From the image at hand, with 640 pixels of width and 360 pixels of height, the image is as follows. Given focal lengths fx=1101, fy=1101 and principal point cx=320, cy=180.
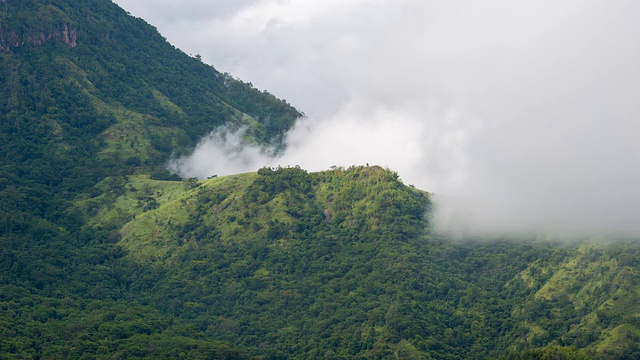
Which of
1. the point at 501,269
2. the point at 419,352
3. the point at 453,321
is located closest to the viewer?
the point at 419,352

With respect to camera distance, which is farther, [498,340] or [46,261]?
[46,261]

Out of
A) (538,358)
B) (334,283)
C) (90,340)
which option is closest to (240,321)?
(334,283)

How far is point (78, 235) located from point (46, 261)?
17011mm

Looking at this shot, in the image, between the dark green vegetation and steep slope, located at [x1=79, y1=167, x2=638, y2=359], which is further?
steep slope, located at [x1=79, y1=167, x2=638, y2=359]

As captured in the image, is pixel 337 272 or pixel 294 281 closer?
pixel 294 281

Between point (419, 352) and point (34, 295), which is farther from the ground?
point (34, 295)

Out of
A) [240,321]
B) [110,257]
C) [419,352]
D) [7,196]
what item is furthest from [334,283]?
[7,196]

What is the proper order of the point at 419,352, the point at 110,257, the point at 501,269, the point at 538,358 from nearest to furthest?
the point at 538,358
the point at 419,352
the point at 501,269
the point at 110,257

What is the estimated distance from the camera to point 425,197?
636 ft

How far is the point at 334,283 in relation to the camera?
173 metres

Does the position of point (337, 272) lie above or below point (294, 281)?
above

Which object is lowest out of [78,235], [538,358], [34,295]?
[538,358]

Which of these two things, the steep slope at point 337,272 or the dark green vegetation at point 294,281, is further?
the steep slope at point 337,272

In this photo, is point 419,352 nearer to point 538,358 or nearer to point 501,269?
point 538,358
